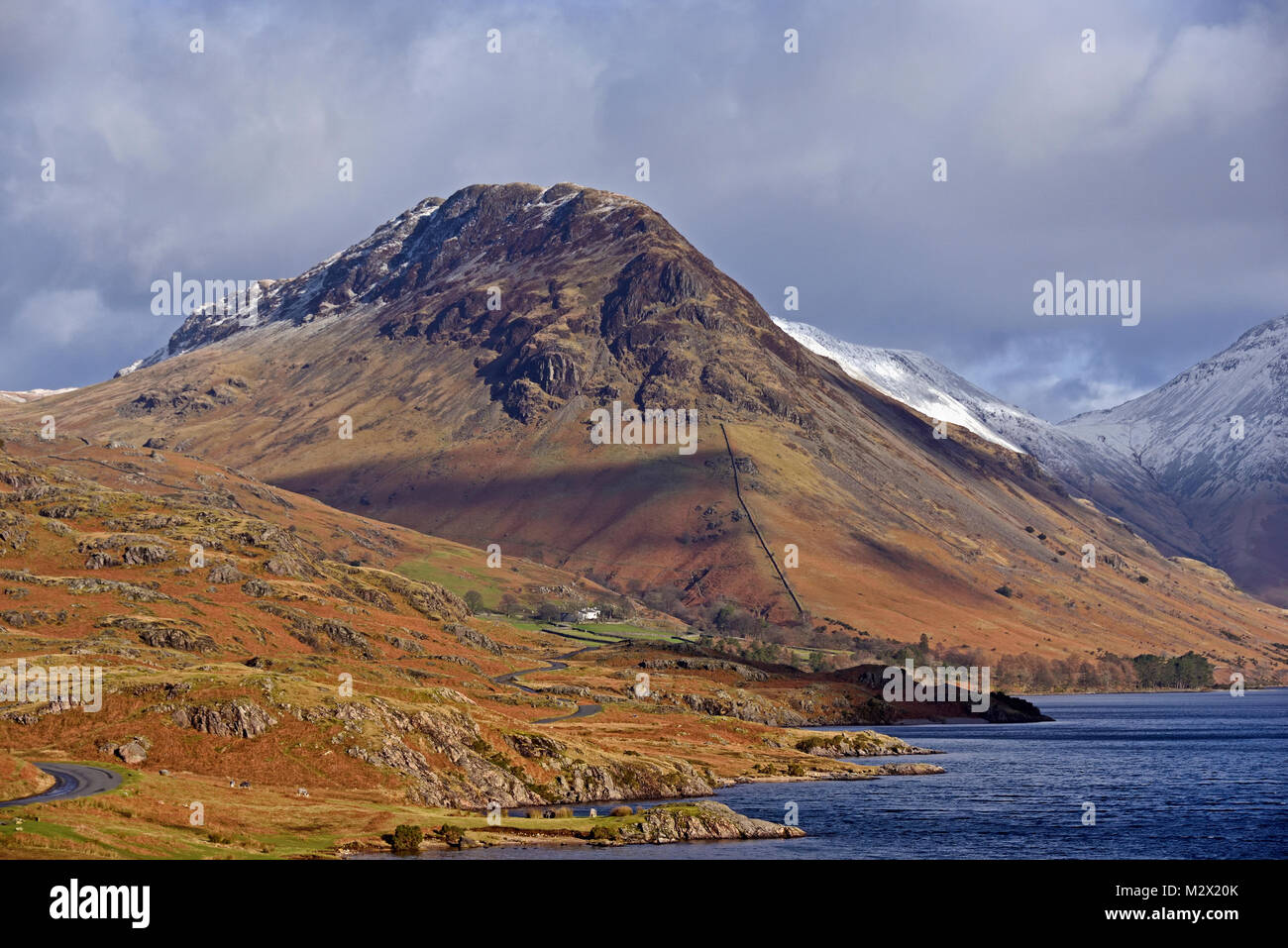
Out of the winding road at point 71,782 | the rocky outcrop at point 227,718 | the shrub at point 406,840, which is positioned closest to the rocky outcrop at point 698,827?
the shrub at point 406,840

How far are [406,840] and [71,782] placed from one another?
2950 cm

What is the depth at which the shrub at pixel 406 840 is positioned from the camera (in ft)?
313

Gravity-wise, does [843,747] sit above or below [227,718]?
below

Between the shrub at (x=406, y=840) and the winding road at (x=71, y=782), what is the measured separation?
22954mm

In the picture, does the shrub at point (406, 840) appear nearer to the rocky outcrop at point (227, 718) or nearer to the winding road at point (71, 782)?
the winding road at point (71, 782)

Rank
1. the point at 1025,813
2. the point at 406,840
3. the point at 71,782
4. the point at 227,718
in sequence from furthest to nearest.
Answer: the point at 1025,813
the point at 227,718
the point at 71,782
the point at 406,840

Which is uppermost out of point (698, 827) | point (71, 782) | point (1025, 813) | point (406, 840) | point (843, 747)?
point (71, 782)

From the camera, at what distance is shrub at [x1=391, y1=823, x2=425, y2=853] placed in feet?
313

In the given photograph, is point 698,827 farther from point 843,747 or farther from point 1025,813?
point 843,747

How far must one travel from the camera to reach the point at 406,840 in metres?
95.8

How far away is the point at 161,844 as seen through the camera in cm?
8506

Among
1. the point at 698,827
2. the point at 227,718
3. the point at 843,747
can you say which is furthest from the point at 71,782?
the point at 843,747
